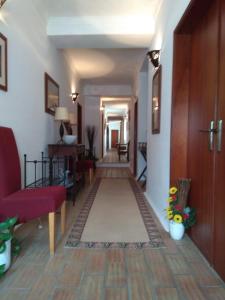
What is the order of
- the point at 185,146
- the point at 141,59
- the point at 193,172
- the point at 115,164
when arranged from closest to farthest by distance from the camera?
the point at 193,172, the point at 185,146, the point at 141,59, the point at 115,164

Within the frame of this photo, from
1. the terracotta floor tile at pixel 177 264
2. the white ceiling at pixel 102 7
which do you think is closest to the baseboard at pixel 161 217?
the terracotta floor tile at pixel 177 264

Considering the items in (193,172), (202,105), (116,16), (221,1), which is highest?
(116,16)

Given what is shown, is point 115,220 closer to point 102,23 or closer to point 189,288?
point 189,288

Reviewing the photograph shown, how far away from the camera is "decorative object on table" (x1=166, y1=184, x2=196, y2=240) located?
212 cm

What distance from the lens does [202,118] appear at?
1.93 m

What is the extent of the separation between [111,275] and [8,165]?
1219 mm

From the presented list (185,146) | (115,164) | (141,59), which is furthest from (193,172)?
(115,164)

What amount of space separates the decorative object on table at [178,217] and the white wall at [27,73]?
5.64ft

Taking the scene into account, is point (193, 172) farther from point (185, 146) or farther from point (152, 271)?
point (152, 271)

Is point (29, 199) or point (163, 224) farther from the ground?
point (29, 199)

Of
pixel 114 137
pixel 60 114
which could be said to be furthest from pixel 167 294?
pixel 114 137

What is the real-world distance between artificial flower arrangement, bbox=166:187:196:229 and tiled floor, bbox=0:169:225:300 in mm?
198

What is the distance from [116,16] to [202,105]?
2301 mm

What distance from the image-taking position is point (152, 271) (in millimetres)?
1672
